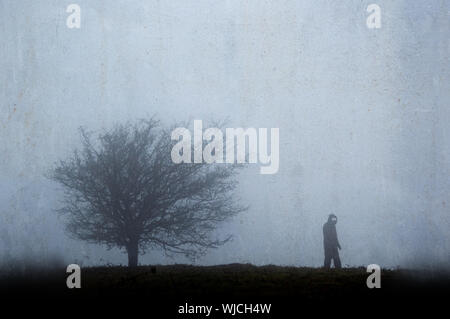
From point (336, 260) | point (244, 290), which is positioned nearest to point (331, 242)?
point (336, 260)

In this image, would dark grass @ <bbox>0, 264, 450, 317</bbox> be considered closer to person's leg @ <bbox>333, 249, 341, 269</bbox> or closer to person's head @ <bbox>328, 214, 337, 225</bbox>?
person's leg @ <bbox>333, 249, 341, 269</bbox>

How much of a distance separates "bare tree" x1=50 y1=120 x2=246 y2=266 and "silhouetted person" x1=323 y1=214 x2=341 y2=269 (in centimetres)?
395

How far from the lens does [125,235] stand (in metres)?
17.1

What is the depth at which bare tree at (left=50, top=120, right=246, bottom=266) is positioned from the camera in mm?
16969

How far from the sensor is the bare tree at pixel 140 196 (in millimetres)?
16969

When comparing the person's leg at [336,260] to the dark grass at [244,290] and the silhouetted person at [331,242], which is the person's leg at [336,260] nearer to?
the silhouetted person at [331,242]

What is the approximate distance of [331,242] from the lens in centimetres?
1470

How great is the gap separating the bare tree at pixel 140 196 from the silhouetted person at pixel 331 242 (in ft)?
12.9

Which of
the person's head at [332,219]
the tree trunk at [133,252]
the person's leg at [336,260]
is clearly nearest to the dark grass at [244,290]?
the person's leg at [336,260]

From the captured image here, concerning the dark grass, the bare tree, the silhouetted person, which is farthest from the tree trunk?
the silhouetted person

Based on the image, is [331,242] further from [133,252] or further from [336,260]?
[133,252]
